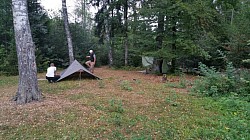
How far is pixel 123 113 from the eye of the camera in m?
4.35

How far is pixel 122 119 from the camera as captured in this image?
3.98 metres

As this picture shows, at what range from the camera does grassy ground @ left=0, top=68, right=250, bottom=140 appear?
3361 mm

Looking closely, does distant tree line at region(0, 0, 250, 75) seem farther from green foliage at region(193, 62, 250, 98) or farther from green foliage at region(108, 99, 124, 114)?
green foliage at region(108, 99, 124, 114)

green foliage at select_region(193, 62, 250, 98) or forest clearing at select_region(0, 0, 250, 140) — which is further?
green foliage at select_region(193, 62, 250, 98)

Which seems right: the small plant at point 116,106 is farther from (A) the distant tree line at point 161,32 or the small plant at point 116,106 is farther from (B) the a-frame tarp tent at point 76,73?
(B) the a-frame tarp tent at point 76,73

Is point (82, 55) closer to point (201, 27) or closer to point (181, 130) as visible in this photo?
point (201, 27)

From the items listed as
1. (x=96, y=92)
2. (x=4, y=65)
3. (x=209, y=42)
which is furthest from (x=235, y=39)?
(x=4, y=65)

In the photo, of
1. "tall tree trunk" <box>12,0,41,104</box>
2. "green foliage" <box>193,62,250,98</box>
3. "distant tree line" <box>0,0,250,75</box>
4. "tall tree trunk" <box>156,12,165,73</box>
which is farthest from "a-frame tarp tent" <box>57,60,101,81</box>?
"green foliage" <box>193,62,250,98</box>

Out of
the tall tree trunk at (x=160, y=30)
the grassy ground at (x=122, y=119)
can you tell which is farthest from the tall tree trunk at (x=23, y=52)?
the tall tree trunk at (x=160, y=30)

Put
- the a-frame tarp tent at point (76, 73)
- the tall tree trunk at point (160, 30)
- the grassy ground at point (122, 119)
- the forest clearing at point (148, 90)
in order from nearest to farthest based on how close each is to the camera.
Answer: the grassy ground at point (122, 119), the forest clearing at point (148, 90), the a-frame tarp tent at point (76, 73), the tall tree trunk at point (160, 30)

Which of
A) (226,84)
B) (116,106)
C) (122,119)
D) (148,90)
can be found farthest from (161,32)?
(122,119)

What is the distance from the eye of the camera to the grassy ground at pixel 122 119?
11.0ft

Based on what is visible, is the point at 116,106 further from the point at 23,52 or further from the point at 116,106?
the point at 23,52

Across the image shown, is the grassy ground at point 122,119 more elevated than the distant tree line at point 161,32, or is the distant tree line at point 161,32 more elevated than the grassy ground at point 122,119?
the distant tree line at point 161,32
